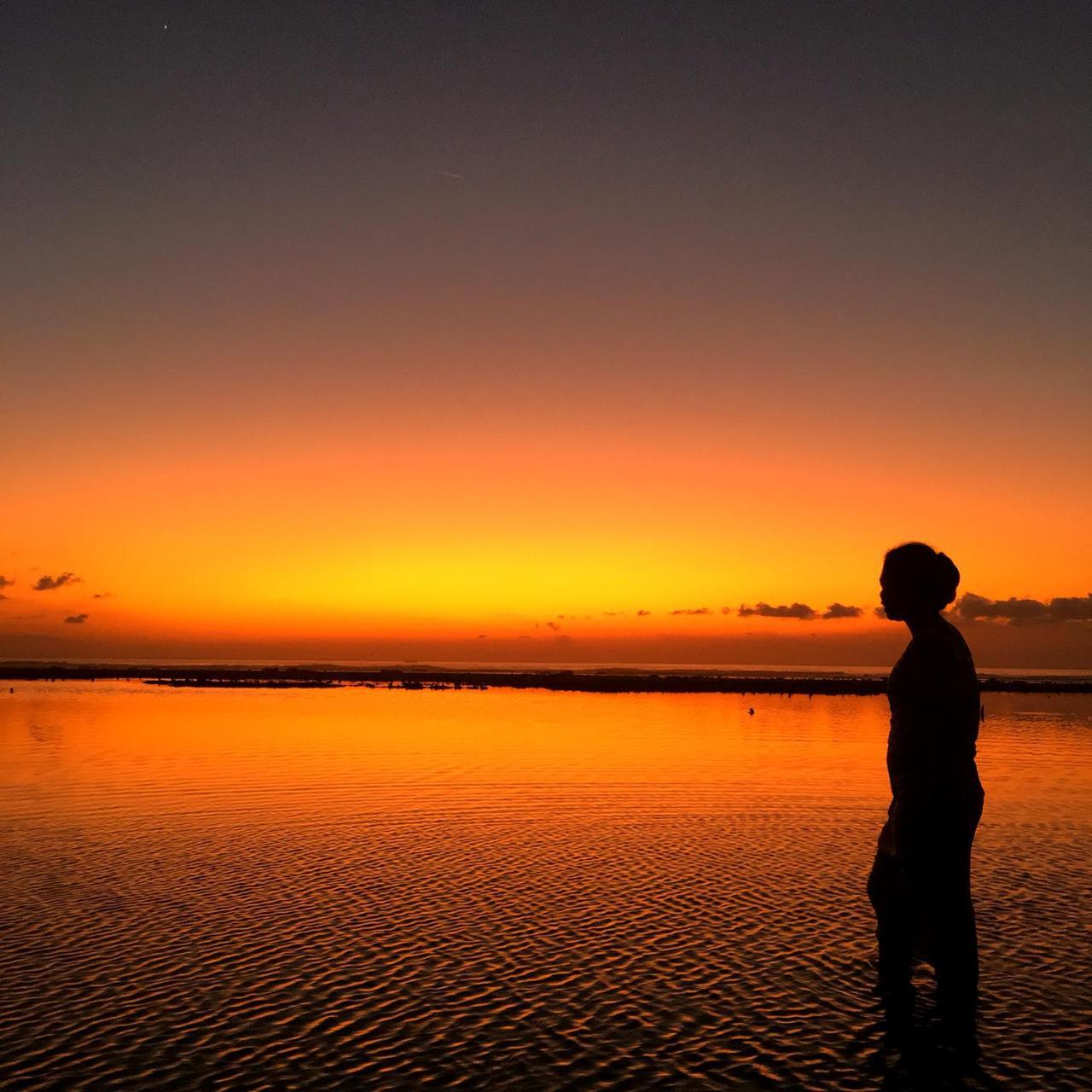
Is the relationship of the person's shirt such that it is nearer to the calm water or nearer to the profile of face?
the profile of face

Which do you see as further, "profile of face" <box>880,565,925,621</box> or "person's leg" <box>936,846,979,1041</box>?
"profile of face" <box>880,565,925,621</box>

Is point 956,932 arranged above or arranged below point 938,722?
below

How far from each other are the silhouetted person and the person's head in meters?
0.01

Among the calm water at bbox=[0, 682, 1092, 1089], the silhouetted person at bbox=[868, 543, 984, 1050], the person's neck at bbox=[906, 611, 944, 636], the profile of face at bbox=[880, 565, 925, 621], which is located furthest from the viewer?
the calm water at bbox=[0, 682, 1092, 1089]

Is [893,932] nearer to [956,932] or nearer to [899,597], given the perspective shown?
[956,932]

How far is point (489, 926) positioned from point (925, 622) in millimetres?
7703

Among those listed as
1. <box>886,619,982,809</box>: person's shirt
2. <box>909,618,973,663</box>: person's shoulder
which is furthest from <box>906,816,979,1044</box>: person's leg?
<box>909,618,973,663</box>: person's shoulder

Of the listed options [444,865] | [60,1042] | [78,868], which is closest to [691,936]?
[444,865]

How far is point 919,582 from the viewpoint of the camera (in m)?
8.58

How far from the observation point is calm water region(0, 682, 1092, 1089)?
870cm

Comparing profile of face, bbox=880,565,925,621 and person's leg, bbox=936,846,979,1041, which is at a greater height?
profile of face, bbox=880,565,925,621

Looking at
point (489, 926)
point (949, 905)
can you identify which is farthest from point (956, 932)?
point (489, 926)

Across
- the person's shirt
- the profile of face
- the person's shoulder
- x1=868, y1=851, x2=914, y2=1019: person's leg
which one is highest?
the profile of face

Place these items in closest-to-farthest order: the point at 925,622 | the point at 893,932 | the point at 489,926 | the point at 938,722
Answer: the point at 938,722
the point at 925,622
the point at 893,932
the point at 489,926
